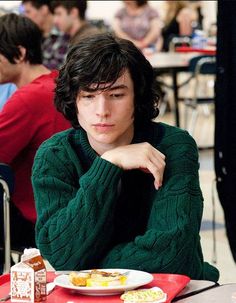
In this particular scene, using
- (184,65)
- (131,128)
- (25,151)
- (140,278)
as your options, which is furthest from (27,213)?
(184,65)

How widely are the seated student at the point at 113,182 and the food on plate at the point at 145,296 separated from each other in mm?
360

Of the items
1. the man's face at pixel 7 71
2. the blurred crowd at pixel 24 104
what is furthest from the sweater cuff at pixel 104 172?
the man's face at pixel 7 71

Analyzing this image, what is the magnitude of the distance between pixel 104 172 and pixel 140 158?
10 centimetres

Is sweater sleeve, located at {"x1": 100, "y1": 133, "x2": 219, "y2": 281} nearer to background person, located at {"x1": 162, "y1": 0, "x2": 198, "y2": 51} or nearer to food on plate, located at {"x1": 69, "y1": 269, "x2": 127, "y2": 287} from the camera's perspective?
food on plate, located at {"x1": 69, "y1": 269, "x2": 127, "y2": 287}

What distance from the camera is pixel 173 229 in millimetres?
2365

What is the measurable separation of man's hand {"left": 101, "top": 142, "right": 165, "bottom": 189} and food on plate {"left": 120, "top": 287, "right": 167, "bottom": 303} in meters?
0.48

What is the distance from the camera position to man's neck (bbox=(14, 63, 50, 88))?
4148mm

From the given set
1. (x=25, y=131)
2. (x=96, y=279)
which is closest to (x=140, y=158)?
(x=96, y=279)

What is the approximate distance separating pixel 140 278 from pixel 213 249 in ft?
10.8

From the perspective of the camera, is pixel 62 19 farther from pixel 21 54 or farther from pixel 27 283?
pixel 27 283

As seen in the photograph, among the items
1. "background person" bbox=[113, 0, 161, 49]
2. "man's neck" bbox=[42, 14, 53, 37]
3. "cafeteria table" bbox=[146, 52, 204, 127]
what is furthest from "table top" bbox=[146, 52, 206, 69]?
"background person" bbox=[113, 0, 161, 49]

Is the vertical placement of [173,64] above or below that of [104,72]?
below

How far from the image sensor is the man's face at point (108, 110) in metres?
2.37

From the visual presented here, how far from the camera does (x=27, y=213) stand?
376 centimetres
